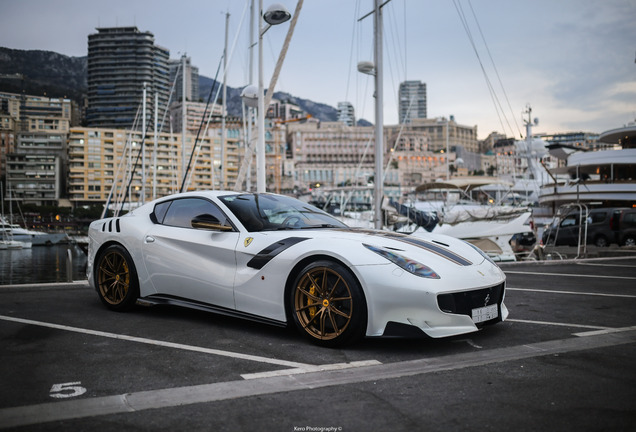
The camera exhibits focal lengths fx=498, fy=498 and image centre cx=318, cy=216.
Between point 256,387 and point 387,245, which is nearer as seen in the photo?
point 256,387

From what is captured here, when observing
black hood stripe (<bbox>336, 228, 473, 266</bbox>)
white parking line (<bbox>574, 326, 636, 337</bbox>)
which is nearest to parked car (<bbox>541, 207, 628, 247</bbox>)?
white parking line (<bbox>574, 326, 636, 337</bbox>)

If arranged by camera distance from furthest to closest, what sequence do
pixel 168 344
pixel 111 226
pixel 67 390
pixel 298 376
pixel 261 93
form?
1. pixel 261 93
2. pixel 111 226
3. pixel 168 344
4. pixel 298 376
5. pixel 67 390

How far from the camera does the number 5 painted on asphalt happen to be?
9.07 feet

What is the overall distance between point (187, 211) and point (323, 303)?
6.63 ft

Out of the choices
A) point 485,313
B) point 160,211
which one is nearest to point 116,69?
point 160,211

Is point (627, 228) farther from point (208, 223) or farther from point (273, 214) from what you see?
point (208, 223)

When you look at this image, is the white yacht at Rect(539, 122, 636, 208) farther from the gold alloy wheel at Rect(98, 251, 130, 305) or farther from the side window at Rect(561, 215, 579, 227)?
the gold alloy wheel at Rect(98, 251, 130, 305)

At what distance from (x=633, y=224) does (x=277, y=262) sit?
63.1ft

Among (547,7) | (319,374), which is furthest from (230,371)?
(547,7)

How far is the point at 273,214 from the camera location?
4793 millimetres

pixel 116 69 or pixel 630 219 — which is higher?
pixel 116 69

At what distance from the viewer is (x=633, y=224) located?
18922mm

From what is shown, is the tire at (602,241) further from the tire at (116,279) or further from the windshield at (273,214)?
the tire at (116,279)

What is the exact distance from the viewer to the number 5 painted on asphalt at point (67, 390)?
9.07 ft
